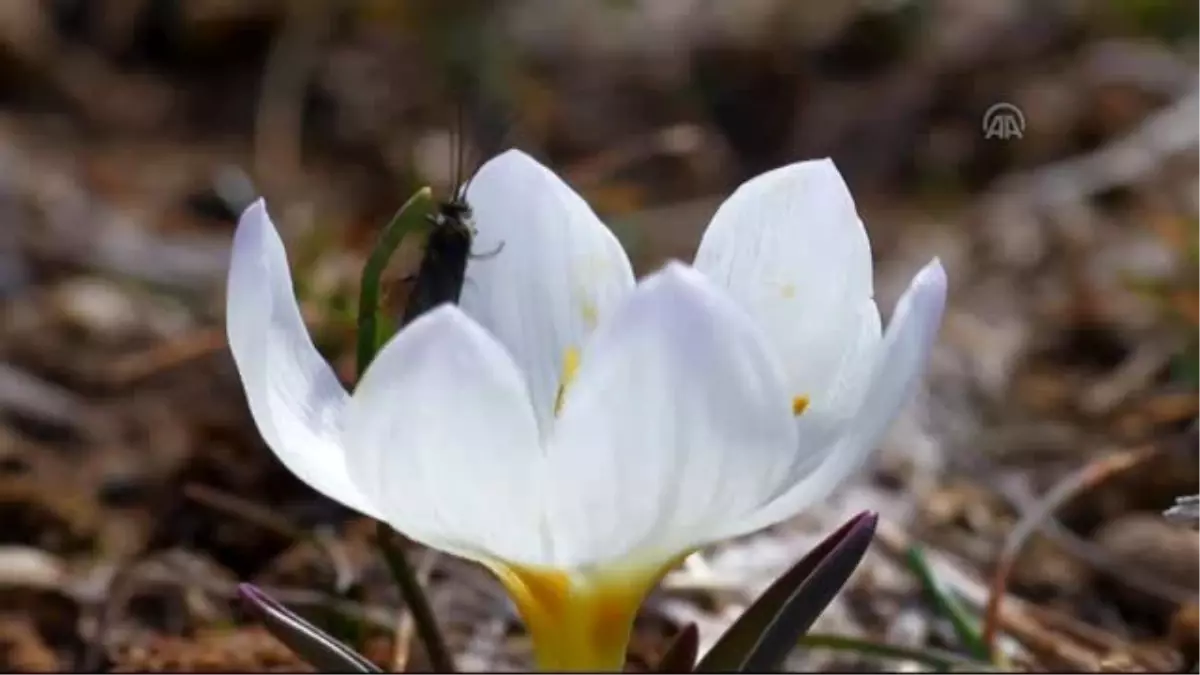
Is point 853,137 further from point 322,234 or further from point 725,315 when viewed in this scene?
point 725,315

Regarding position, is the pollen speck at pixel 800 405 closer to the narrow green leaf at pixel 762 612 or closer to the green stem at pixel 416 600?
the narrow green leaf at pixel 762 612

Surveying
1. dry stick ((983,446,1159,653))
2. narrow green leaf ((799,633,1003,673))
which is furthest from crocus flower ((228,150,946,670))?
dry stick ((983,446,1159,653))

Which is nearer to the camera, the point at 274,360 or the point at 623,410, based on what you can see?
the point at 623,410

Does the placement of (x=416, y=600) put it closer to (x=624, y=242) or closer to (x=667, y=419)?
(x=667, y=419)

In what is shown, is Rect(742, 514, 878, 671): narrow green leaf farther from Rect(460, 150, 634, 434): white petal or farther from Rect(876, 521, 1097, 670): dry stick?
Rect(876, 521, 1097, 670): dry stick

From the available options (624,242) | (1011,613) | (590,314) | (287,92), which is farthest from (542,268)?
(287,92)

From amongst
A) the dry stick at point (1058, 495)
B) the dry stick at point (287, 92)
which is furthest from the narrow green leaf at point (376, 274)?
the dry stick at point (287, 92)
